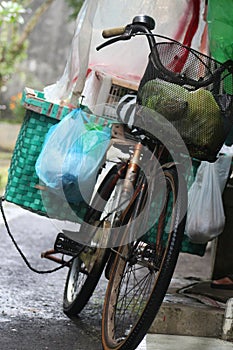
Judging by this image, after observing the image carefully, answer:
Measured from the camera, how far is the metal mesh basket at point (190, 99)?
386 cm

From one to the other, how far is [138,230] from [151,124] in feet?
1.84

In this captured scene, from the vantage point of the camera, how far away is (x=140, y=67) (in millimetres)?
5434

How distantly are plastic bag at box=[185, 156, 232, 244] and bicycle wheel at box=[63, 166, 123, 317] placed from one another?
2.05 feet

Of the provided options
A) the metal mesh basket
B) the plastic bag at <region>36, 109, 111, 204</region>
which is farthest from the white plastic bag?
the metal mesh basket

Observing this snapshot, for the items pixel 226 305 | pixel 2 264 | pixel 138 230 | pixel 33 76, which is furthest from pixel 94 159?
pixel 33 76

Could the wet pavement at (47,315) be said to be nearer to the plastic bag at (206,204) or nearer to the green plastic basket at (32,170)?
the plastic bag at (206,204)

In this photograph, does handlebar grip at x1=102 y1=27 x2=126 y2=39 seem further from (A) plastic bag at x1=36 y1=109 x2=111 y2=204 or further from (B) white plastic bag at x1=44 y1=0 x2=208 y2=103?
(B) white plastic bag at x1=44 y1=0 x2=208 y2=103

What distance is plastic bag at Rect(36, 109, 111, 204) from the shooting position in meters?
4.85

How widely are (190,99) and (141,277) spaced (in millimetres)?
977

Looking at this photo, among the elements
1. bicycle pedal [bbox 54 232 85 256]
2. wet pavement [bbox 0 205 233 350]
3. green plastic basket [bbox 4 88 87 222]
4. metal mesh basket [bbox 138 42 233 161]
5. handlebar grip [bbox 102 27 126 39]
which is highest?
handlebar grip [bbox 102 27 126 39]

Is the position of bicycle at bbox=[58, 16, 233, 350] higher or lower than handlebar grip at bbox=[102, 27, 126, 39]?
lower

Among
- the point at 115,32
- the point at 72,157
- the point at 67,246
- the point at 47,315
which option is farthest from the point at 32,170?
the point at 115,32

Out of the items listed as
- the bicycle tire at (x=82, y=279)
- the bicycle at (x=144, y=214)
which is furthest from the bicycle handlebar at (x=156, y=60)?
the bicycle tire at (x=82, y=279)

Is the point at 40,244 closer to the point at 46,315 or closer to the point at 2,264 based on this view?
the point at 2,264
